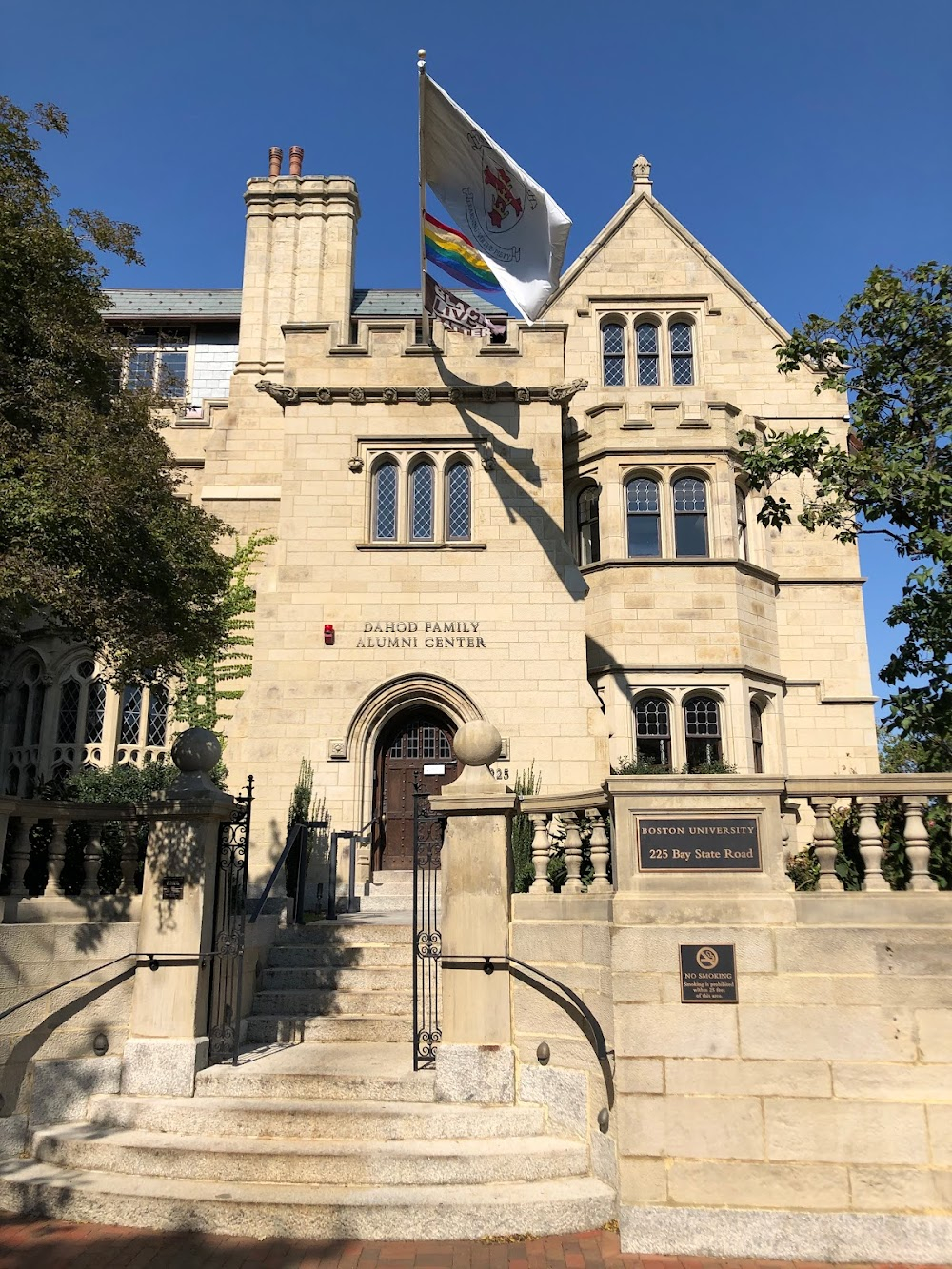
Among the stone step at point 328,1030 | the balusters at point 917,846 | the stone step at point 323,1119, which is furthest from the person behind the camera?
the stone step at point 328,1030

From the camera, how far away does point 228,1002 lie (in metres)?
9.18

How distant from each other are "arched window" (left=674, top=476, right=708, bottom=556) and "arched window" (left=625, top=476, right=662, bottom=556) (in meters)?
0.36

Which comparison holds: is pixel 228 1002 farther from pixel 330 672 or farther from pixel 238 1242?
pixel 330 672

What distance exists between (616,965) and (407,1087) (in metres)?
2.19

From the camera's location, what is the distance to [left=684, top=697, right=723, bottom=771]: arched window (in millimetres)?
17266

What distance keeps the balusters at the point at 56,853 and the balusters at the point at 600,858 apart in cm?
487

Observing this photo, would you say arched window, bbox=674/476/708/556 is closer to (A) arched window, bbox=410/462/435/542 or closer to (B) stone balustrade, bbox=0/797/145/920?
(A) arched window, bbox=410/462/435/542

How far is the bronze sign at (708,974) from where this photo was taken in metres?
7.06

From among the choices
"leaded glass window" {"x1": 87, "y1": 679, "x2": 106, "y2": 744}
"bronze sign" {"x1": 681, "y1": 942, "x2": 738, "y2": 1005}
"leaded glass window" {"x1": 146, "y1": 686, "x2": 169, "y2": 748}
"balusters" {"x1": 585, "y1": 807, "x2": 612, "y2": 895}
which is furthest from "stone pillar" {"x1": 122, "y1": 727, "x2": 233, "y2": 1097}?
"leaded glass window" {"x1": 87, "y1": 679, "x2": 106, "y2": 744}

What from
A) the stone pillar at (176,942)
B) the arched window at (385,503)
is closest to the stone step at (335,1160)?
the stone pillar at (176,942)

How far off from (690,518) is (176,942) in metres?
12.8

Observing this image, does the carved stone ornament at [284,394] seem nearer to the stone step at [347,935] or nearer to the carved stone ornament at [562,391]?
the carved stone ornament at [562,391]

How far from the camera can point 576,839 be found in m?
8.49

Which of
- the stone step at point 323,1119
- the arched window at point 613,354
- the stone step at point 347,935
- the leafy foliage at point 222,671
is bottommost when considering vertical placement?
the stone step at point 323,1119
